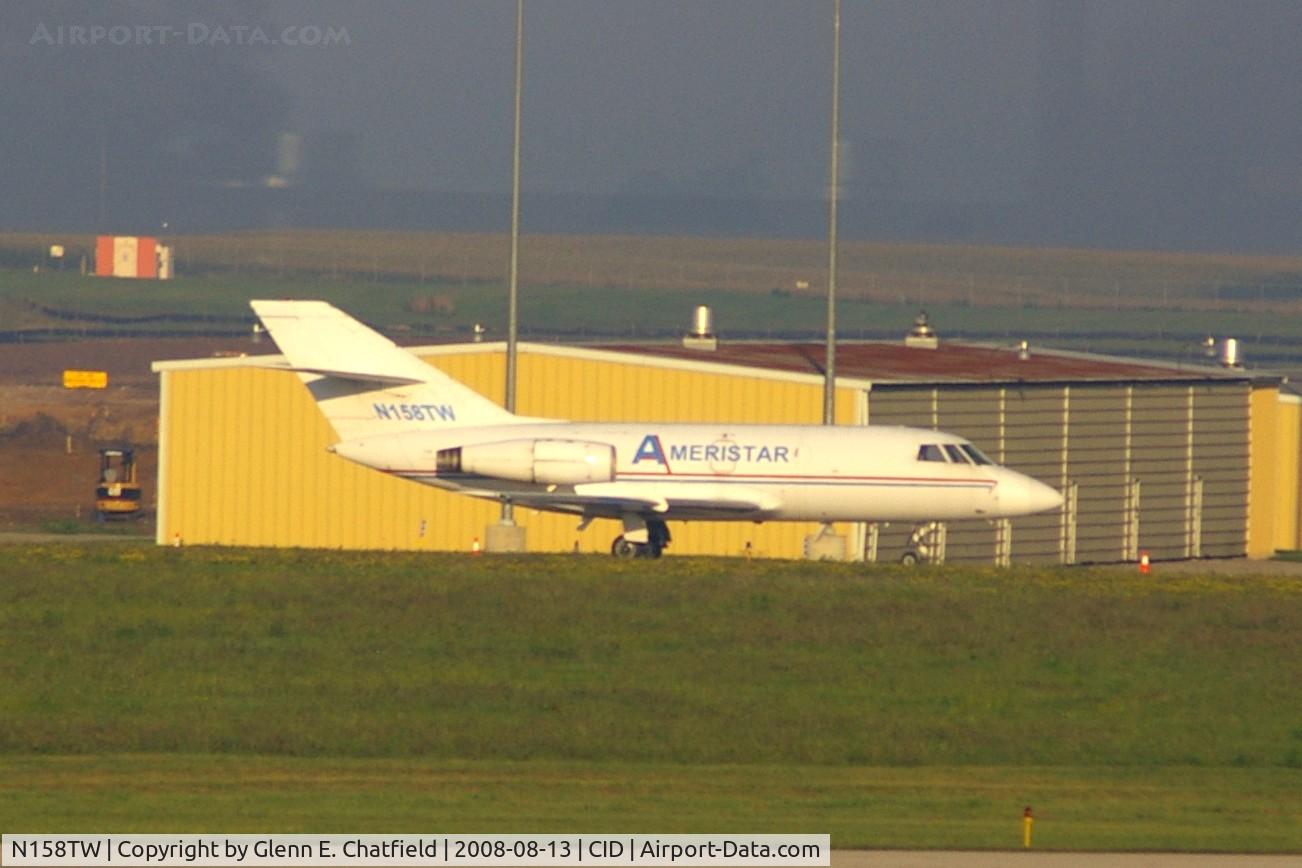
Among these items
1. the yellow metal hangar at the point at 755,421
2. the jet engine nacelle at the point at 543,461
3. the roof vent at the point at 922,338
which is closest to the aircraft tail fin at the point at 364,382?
the jet engine nacelle at the point at 543,461

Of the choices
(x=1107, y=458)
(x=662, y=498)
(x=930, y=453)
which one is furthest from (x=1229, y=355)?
(x=662, y=498)

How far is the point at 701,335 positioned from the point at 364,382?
13267mm

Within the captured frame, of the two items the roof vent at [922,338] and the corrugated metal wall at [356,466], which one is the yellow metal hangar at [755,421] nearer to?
the corrugated metal wall at [356,466]

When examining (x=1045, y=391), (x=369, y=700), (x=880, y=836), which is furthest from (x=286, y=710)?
(x=1045, y=391)

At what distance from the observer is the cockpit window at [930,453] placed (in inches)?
1646

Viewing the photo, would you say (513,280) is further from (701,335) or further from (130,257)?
(130,257)

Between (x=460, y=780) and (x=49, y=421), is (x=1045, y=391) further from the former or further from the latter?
(x=49, y=421)

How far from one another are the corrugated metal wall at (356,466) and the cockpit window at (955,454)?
236 inches

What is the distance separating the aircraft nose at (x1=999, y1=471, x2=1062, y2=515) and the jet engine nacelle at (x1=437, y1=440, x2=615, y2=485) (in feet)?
23.8

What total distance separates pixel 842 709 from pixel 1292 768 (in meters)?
5.56

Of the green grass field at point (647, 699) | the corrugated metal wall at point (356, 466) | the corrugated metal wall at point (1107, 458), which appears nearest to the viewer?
the green grass field at point (647, 699)

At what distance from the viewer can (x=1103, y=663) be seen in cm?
3175
